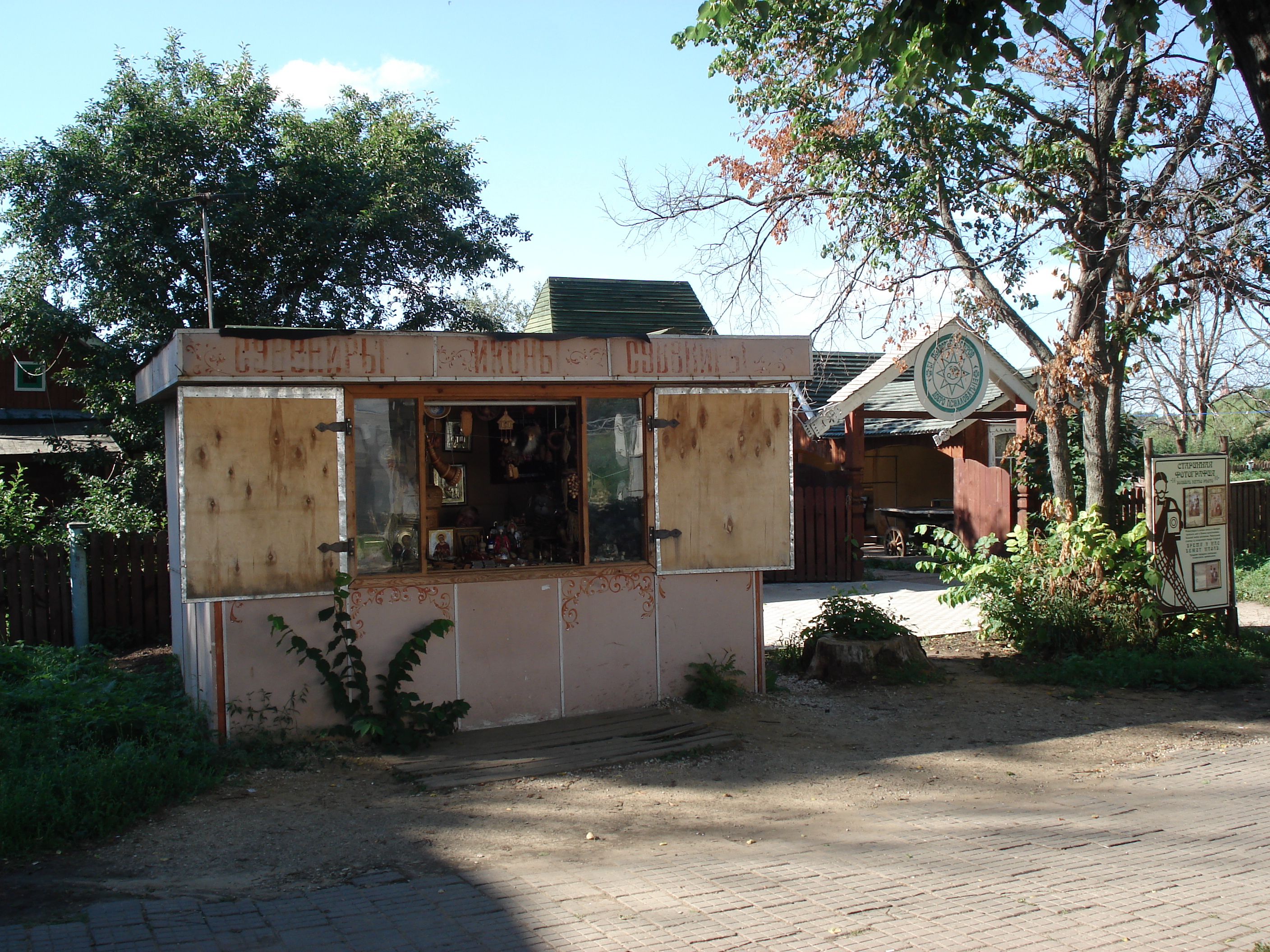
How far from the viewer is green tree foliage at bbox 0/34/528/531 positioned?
46.2 ft

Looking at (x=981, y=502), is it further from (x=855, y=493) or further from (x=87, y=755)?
(x=87, y=755)

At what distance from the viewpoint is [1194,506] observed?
9.66 meters

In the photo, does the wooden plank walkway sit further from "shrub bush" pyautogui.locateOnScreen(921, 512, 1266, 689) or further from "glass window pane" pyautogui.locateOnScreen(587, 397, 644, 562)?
"shrub bush" pyautogui.locateOnScreen(921, 512, 1266, 689)

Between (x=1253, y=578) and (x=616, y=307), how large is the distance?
11266 mm

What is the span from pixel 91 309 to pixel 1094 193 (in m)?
13.5

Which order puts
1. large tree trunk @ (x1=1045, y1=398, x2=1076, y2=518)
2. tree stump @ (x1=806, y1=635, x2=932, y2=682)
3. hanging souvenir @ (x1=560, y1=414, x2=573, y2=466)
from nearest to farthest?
hanging souvenir @ (x1=560, y1=414, x2=573, y2=466) < tree stump @ (x1=806, y1=635, x2=932, y2=682) < large tree trunk @ (x1=1045, y1=398, x2=1076, y2=518)

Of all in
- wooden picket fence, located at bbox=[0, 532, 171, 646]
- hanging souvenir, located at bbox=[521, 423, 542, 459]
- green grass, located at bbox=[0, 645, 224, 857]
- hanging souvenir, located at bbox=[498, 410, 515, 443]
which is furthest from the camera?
wooden picket fence, located at bbox=[0, 532, 171, 646]

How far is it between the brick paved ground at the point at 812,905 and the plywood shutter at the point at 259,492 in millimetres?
2549

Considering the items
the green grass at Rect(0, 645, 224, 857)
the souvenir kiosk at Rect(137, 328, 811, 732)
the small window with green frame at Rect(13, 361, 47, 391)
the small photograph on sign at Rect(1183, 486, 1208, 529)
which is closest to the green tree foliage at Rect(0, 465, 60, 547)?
the green grass at Rect(0, 645, 224, 857)

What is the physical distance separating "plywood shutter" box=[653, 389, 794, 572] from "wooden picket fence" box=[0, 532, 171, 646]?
6.21 meters

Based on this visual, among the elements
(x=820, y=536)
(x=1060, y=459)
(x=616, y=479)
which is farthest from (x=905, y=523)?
(x=616, y=479)

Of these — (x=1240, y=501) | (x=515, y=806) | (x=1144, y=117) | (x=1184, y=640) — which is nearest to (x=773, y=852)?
(x=515, y=806)

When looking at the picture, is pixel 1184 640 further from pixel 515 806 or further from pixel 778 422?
pixel 515 806

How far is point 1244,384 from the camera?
100.0ft
